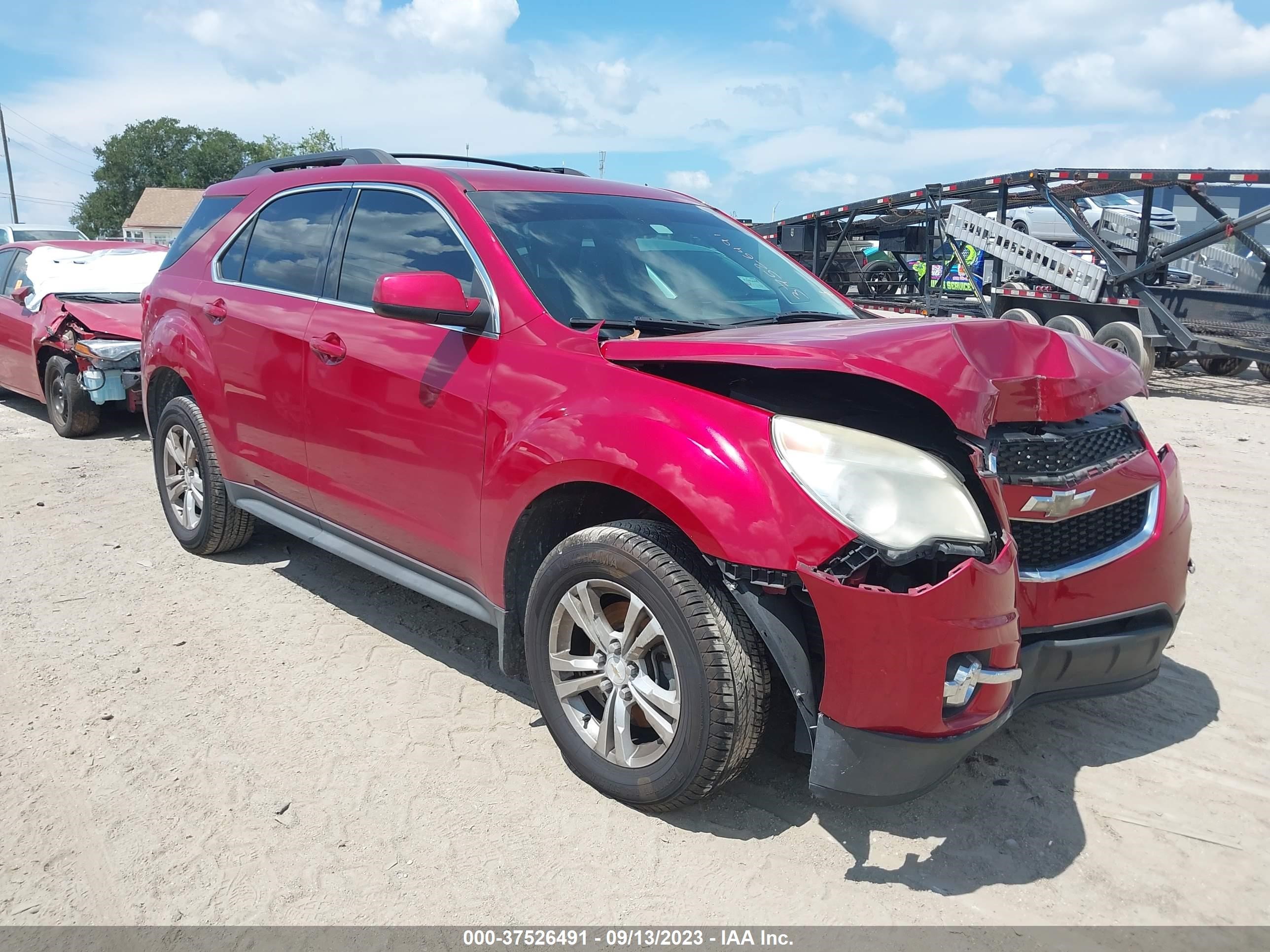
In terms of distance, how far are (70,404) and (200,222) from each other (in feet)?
14.3

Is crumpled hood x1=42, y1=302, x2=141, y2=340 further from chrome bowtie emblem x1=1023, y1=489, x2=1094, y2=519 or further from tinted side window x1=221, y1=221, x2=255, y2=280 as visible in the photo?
chrome bowtie emblem x1=1023, y1=489, x2=1094, y2=519

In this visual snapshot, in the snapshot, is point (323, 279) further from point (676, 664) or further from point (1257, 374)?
point (1257, 374)

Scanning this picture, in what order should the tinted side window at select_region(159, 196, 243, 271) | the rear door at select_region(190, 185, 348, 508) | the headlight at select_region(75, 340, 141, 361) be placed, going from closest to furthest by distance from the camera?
the rear door at select_region(190, 185, 348, 508) < the tinted side window at select_region(159, 196, 243, 271) < the headlight at select_region(75, 340, 141, 361)

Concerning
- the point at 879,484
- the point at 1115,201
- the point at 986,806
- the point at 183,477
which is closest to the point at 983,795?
the point at 986,806

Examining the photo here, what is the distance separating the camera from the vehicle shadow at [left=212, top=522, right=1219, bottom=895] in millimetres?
2631

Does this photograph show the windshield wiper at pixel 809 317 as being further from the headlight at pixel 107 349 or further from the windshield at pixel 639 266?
the headlight at pixel 107 349

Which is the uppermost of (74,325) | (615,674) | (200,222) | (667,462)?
(200,222)

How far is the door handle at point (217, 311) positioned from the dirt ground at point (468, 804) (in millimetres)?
1383

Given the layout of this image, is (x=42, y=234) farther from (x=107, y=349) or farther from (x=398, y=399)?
(x=398, y=399)

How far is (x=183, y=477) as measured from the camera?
509 centimetres

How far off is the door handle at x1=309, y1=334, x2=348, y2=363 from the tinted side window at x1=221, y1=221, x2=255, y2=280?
1.02 m

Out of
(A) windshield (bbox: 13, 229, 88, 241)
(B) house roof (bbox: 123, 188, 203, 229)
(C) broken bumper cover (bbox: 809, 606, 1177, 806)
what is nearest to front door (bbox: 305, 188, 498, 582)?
(C) broken bumper cover (bbox: 809, 606, 1177, 806)

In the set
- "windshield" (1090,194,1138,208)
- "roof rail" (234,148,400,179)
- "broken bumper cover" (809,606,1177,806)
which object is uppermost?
"windshield" (1090,194,1138,208)

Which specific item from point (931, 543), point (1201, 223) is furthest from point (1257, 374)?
point (931, 543)
